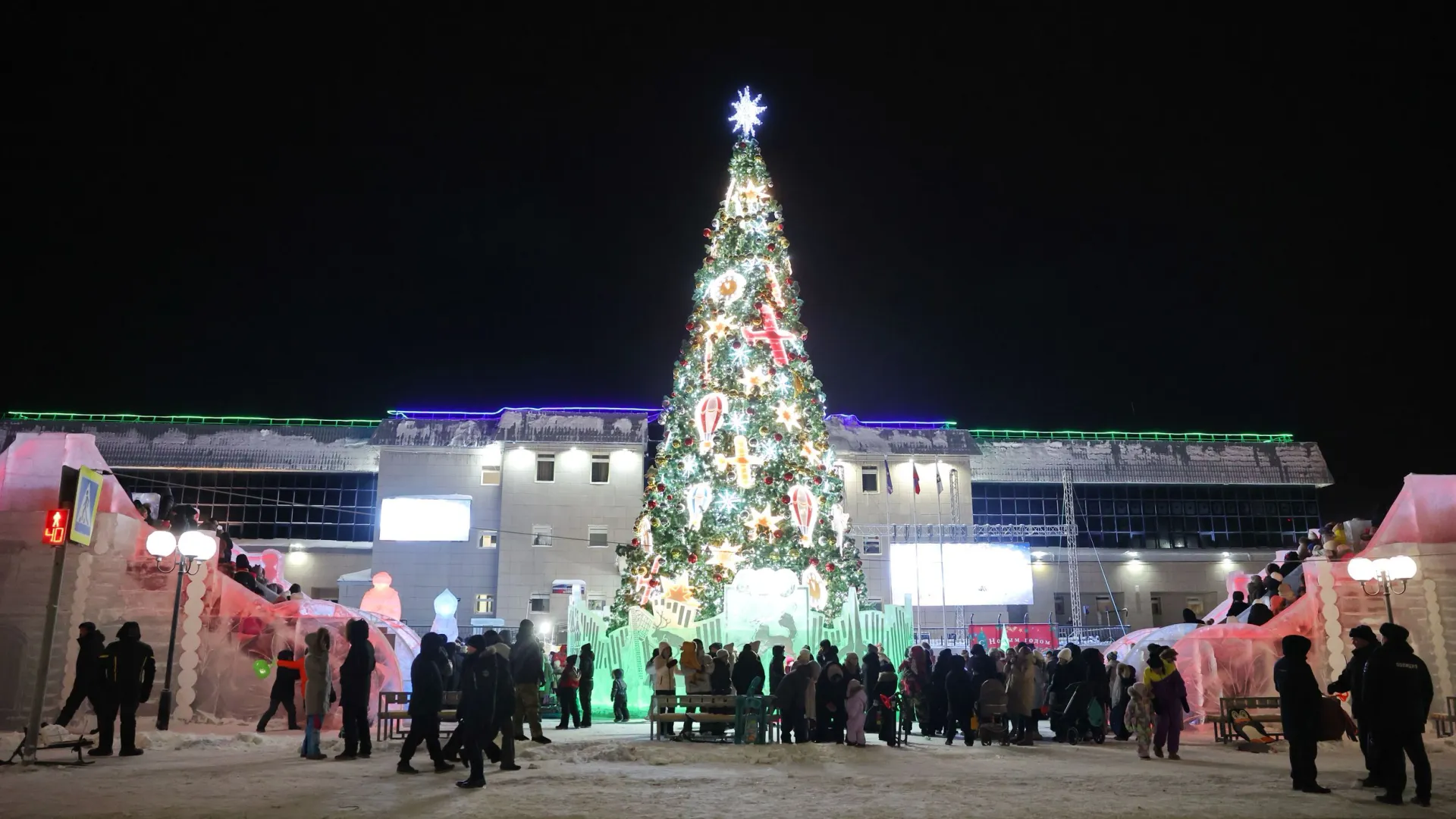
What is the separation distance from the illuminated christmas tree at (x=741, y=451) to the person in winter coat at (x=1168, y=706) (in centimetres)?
804

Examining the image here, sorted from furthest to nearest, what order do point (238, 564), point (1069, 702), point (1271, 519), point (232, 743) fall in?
point (1271, 519) < point (238, 564) < point (1069, 702) < point (232, 743)

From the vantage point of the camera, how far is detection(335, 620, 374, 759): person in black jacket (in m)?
10.1

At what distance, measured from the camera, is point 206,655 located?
1402cm

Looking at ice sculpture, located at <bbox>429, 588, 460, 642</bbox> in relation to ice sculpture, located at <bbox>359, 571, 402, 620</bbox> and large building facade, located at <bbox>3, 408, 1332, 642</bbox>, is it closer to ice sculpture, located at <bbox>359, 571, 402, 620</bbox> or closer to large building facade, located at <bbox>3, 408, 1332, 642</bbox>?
ice sculpture, located at <bbox>359, 571, 402, 620</bbox>

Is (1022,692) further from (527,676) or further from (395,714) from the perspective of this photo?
(395,714)

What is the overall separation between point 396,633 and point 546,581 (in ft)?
53.3

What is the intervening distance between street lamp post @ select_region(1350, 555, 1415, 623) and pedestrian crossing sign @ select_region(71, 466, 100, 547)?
14.8m

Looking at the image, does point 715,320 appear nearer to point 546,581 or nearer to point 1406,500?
point 1406,500

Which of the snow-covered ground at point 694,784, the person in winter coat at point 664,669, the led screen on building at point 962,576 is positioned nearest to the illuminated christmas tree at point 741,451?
the person in winter coat at point 664,669

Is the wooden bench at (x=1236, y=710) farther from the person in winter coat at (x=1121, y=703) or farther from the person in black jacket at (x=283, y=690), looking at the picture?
the person in black jacket at (x=283, y=690)

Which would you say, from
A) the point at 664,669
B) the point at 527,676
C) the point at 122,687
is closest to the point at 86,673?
the point at 122,687

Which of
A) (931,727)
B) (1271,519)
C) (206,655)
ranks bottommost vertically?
(931,727)

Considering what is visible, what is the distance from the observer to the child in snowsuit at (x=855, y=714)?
12.2 meters

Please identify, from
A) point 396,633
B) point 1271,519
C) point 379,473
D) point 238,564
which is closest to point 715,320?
point 396,633
